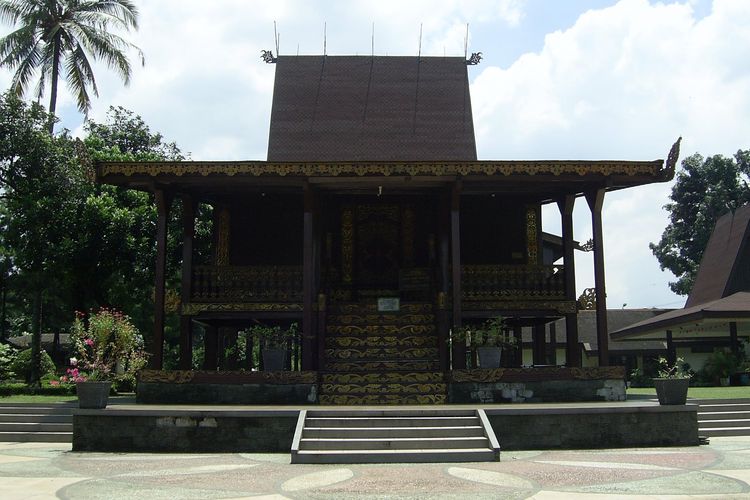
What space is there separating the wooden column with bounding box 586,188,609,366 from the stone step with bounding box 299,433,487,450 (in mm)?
5331

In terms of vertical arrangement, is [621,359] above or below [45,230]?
below

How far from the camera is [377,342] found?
50.9 feet

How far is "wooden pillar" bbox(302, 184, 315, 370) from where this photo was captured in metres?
14.8

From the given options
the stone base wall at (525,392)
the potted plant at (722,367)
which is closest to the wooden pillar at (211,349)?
the stone base wall at (525,392)

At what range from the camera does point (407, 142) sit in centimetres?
2048

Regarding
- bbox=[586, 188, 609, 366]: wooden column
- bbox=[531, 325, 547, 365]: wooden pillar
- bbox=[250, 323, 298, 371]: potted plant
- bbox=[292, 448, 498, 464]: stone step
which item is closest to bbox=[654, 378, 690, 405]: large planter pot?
bbox=[586, 188, 609, 366]: wooden column

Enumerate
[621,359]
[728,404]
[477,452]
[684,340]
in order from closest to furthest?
1. [477,452]
2. [728,404]
3. [684,340]
4. [621,359]

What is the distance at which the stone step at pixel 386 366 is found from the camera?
14688 mm

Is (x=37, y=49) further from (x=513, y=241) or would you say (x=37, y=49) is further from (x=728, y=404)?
(x=728, y=404)

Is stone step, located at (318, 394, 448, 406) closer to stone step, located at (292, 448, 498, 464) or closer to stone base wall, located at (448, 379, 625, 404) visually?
stone base wall, located at (448, 379, 625, 404)

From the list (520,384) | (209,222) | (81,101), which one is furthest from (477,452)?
(81,101)

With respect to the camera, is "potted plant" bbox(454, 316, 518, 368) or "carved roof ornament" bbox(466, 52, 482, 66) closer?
"potted plant" bbox(454, 316, 518, 368)

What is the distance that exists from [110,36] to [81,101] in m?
2.65

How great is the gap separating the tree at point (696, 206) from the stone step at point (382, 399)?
3218 cm
